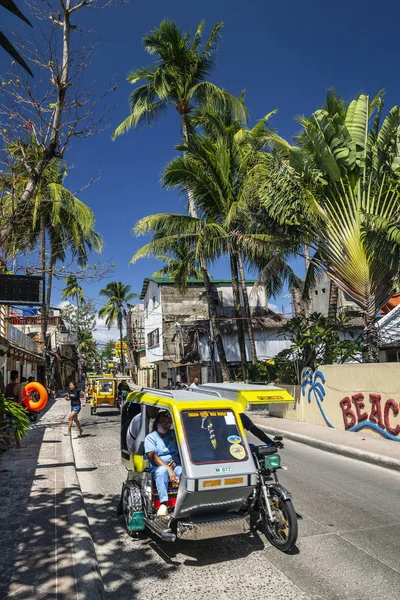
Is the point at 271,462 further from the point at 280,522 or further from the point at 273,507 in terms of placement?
the point at 280,522

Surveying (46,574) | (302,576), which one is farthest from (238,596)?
(46,574)

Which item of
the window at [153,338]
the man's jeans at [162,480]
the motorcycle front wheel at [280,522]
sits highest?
the window at [153,338]

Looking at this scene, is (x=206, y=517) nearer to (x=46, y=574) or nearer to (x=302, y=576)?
(x=302, y=576)

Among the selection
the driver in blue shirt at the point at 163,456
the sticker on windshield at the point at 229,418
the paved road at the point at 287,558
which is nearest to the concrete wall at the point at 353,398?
the paved road at the point at 287,558

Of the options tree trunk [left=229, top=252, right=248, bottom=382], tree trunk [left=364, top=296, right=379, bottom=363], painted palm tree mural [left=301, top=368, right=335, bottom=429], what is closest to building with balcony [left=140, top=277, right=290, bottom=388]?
tree trunk [left=229, top=252, right=248, bottom=382]

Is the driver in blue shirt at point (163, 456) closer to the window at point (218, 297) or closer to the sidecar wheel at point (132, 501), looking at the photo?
the sidecar wheel at point (132, 501)

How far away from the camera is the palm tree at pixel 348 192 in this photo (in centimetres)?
1320

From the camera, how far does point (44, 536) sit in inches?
211

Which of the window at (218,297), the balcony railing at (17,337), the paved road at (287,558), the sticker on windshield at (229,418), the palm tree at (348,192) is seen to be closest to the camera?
the paved road at (287,558)

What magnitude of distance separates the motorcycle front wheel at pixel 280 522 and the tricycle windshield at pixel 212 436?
712mm

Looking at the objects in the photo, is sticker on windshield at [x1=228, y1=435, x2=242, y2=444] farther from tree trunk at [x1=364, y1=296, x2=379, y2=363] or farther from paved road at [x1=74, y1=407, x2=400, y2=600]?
tree trunk at [x1=364, y1=296, x2=379, y2=363]

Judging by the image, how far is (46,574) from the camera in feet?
14.3

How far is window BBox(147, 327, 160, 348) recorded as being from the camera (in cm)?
3666

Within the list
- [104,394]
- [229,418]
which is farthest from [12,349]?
[229,418]
